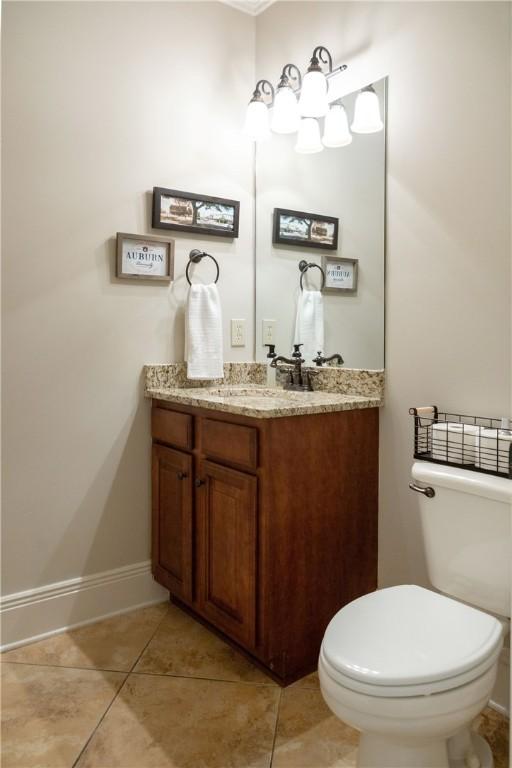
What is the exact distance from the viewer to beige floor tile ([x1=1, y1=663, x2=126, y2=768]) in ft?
4.73

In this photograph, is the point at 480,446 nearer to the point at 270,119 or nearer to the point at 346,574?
the point at 346,574

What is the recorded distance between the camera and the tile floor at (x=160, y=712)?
4.70 feet

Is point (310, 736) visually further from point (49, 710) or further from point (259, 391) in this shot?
point (259, 391)

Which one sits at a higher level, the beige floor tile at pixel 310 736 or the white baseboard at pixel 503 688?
the white baseboard at pixel 503 688

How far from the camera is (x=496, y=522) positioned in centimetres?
136

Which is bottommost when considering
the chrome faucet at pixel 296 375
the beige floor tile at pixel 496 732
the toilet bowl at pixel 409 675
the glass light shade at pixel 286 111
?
the beige floor tile at pixel 496 732

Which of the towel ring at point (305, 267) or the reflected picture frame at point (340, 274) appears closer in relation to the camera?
the reflected picture frame at point (340, 274)

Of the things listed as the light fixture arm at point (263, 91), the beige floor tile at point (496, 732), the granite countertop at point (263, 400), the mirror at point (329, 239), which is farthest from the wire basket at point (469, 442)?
the light fixture arm at point (263, 91)

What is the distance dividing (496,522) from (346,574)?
0.66m

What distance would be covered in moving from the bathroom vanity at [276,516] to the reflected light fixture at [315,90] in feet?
3.61

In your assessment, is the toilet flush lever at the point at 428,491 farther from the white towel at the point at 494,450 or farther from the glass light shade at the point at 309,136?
the glass light shade at the point at 309,136

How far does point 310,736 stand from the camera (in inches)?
59.2

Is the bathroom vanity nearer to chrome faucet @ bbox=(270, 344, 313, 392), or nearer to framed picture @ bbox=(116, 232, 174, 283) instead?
chrome faucet @ bbox=(270, 344, 313, 392)

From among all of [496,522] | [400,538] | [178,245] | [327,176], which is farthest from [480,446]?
[178,245]
